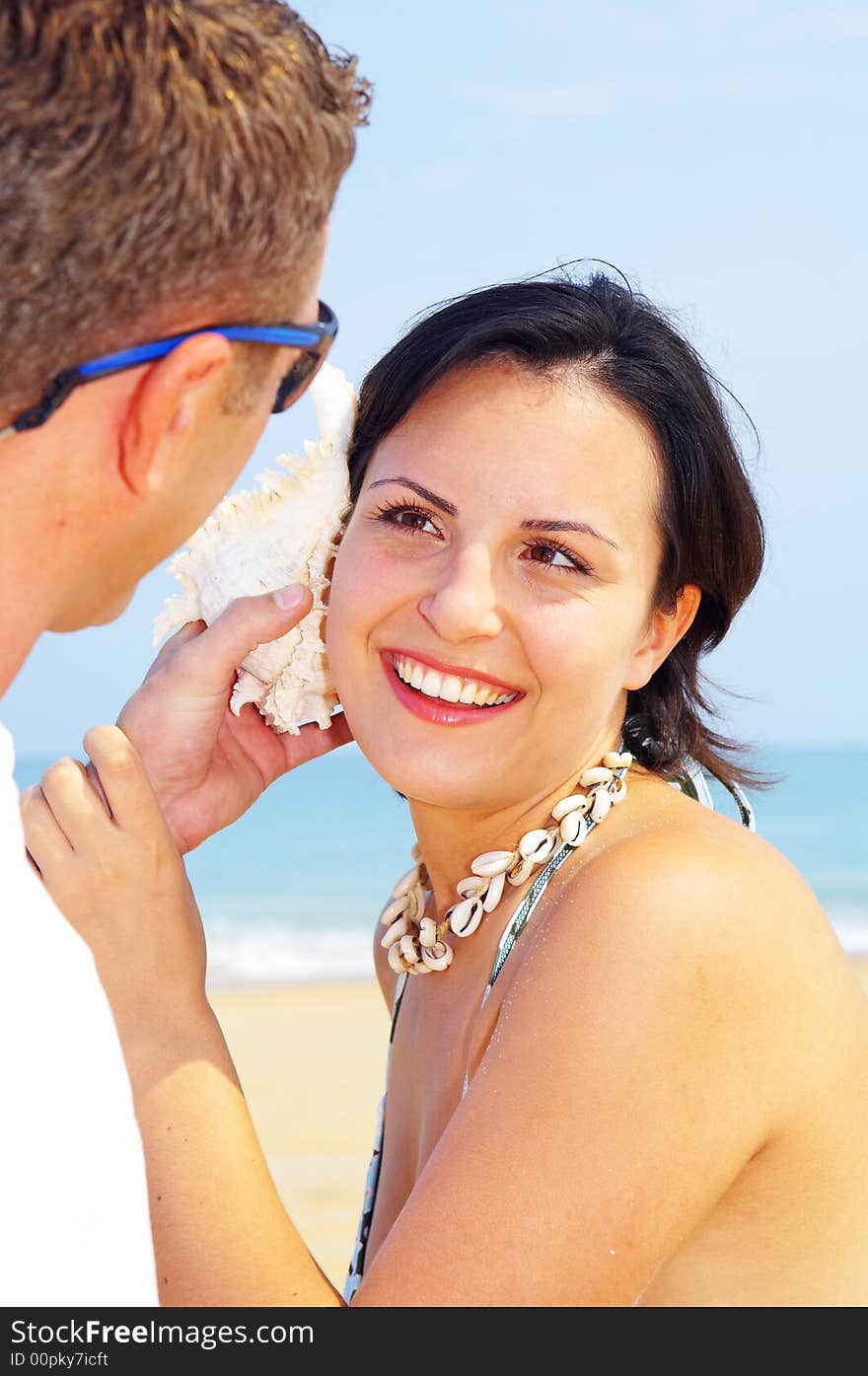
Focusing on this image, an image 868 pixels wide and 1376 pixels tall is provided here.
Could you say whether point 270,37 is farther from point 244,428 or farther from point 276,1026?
point 276,1026

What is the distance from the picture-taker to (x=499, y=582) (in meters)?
3.03

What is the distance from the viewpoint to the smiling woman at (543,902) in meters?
2.47

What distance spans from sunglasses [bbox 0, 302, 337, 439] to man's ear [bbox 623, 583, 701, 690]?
1354mm

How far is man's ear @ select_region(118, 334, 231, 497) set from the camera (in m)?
1.76

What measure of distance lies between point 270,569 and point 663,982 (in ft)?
4.91

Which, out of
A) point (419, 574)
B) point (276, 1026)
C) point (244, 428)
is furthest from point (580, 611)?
point (276, 1026)

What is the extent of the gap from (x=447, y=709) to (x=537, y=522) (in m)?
0.43

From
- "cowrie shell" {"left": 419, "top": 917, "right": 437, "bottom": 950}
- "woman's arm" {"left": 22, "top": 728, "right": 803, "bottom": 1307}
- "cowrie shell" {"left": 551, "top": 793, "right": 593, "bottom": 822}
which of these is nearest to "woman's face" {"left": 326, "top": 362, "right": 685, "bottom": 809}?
"cowrie shell" {"left": 551, "top": 793, "right": 593, "bottom": 822}

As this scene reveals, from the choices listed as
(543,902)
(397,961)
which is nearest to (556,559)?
(543,902)

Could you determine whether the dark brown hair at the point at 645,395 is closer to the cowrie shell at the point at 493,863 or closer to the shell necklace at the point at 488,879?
the shell necklace at the point at 488,879

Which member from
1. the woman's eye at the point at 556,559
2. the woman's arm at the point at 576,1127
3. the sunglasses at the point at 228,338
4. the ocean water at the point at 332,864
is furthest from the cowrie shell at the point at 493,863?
the ocean water at the point at 332,864

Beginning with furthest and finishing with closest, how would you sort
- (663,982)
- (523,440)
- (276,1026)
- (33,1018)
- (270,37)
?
(276,1026) < (523,440) < (663,982) < (270,37) < (33,1018)

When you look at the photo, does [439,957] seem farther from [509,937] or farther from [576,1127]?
[576,1127]

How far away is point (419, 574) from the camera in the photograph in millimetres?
3123
